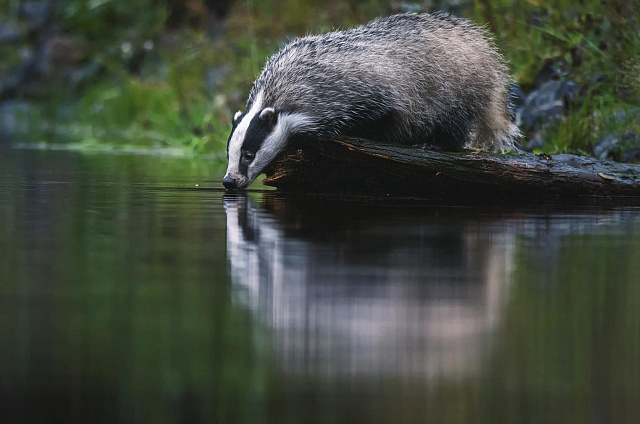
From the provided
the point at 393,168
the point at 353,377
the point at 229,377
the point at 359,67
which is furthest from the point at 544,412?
the point at 359,67

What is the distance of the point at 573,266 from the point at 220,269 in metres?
1.22

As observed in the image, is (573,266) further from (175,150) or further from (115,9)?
(115,9)

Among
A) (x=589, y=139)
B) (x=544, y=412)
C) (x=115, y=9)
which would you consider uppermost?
(x=115, y=9)

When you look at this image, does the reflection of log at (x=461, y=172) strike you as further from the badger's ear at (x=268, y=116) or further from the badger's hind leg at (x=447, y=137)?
the badger's hind leg at (x=447, y=137)

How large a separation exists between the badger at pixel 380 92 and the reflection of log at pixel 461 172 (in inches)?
13.2

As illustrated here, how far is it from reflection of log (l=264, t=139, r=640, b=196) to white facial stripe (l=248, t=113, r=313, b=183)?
24 centimetres

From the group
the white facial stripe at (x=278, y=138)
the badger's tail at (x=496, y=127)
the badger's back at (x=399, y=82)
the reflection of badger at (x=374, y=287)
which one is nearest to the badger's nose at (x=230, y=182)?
the white facial stripe at (x=278, y=138)

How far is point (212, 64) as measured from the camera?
14211 mm

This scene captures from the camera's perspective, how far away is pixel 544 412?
73.4 inches

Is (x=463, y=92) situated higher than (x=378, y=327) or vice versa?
(x=463, y=92)

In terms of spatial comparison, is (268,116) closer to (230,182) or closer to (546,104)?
(230,182)

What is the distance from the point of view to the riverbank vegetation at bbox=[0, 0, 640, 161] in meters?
8.08

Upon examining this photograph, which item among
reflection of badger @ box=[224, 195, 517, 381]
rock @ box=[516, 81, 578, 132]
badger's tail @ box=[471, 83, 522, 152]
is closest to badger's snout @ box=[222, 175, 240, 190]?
reflection of badger @ box=[224, 195, 517, 381]

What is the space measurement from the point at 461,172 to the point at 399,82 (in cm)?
108
